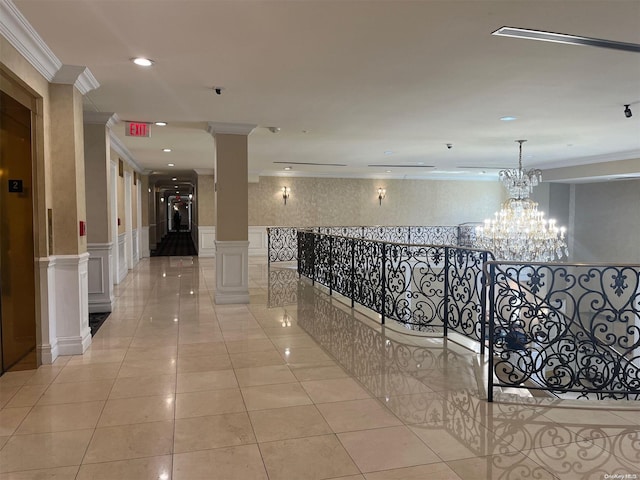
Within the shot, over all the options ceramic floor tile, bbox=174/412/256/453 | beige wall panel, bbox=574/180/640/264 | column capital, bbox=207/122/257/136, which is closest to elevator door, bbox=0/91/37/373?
ceramic floor tile, bbox=174/412/256/453

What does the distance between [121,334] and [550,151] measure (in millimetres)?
9204

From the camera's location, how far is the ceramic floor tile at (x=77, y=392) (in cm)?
353

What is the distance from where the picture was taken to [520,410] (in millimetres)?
3348

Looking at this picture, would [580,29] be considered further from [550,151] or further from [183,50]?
[550,151]

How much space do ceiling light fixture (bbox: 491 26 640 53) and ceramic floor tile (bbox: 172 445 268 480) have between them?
3.36 metres

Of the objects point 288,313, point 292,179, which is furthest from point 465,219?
point 288,313

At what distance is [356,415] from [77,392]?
227 centimetres

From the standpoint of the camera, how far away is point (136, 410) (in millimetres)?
3342

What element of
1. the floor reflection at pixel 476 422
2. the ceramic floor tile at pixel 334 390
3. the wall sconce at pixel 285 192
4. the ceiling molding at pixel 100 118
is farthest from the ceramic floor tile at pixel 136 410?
the wall sconce at pixel 285 192

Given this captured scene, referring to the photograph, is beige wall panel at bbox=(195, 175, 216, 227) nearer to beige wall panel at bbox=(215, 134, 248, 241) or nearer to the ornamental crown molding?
beige wall panel at bbox=(215, 134, 248, 241)

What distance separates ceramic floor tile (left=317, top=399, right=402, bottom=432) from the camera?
122 inches

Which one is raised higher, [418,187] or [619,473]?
[418,187]

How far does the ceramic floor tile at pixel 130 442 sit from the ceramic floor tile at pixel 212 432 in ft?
0.24

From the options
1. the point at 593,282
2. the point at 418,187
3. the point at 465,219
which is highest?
the point at 418,187
